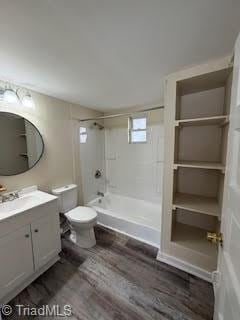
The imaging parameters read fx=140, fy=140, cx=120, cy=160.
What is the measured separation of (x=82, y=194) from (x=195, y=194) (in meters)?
1.95

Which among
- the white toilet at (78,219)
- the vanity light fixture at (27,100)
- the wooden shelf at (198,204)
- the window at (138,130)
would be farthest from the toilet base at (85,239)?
the vanity light fixture at (27,100)

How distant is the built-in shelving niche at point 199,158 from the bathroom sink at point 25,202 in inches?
60.6

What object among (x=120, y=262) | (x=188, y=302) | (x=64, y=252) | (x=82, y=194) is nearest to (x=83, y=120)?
(x=82, y=194)

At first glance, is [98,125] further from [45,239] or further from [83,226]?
[45,239]

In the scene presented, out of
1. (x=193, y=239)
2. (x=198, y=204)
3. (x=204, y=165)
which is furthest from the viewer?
(x=193, y=239)

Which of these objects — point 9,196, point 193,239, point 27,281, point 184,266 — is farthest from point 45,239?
point 193,239

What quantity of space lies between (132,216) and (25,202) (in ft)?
5.83

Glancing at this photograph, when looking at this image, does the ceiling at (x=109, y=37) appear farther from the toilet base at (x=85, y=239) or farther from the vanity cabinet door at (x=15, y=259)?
the toilet base at (x=85, y=239)

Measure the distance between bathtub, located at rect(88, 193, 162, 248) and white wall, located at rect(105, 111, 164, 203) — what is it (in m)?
0.15

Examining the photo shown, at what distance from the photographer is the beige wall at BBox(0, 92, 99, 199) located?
6.03 feet

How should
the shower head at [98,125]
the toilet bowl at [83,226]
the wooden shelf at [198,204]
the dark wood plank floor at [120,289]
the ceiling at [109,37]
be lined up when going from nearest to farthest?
the ceiling at [109,37] < the dark wood plank floor at [120,289] < the wooden shelf at [198,204] < the toilet bowl at [83,226] < the shower head at [98,125]

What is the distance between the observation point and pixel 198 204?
160cm

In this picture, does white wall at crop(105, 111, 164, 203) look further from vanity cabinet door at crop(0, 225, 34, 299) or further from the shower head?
vanity cabinet door at crop(0, 225, 34, 299)

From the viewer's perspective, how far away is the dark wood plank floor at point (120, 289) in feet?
3.98
